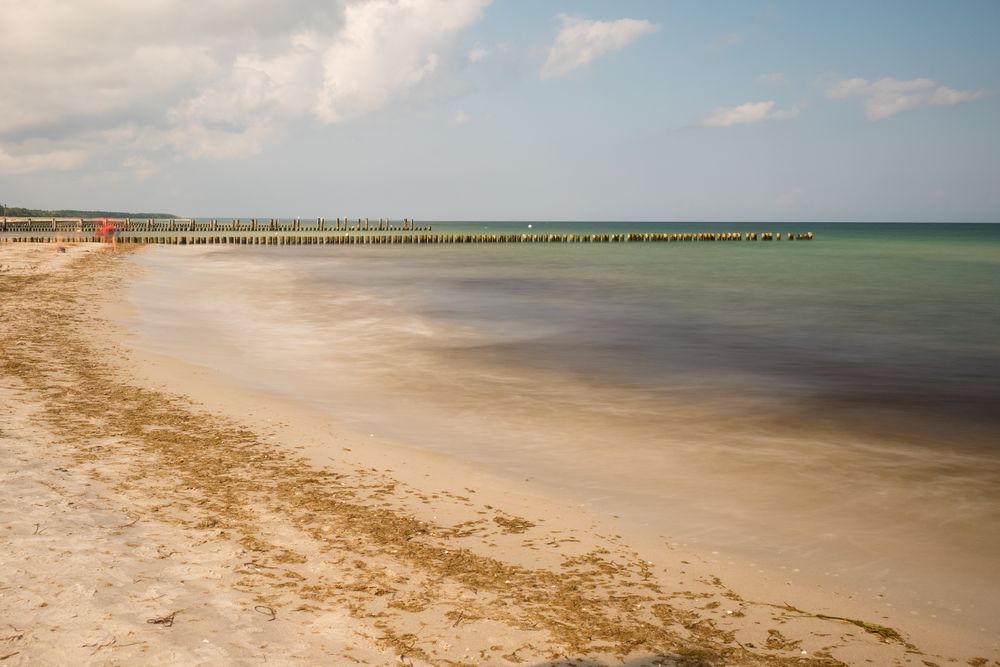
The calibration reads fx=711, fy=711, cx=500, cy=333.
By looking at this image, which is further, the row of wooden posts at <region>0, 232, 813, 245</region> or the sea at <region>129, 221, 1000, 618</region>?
the row of wooden posts at <region>0, 232, 813, 245</region>

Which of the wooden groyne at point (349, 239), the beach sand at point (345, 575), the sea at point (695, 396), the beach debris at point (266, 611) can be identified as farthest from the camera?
the wooden groyne at point (349, 239)

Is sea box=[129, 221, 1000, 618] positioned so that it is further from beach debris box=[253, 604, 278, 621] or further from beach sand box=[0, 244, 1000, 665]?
beach debris box=[253, 604, 278, 621]

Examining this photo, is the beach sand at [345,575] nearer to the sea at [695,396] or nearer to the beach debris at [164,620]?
the beach debris at [164,620]

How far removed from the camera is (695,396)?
14.3 metres

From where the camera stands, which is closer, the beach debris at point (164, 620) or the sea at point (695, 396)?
the beach debris at point (164, 620)

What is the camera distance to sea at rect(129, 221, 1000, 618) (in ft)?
25.5

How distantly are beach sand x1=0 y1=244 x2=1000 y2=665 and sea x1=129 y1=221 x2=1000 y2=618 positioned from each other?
93 cm

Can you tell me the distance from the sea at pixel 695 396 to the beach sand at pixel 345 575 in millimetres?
926

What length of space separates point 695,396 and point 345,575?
997 cm

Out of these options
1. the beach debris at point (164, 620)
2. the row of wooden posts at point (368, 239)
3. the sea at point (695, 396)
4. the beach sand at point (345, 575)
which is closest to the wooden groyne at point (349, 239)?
the row of wooden posts at point (368, 239)

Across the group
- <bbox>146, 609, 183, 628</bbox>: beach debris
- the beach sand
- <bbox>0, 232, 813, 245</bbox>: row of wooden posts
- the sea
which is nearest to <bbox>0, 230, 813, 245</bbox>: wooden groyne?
<bbox>0, 232, 813, 245</bbox>: row of wooden posts

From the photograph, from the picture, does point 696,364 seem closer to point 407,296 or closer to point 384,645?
point 384,645

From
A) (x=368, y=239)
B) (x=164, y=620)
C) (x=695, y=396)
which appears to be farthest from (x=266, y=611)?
(x=368, y=239)

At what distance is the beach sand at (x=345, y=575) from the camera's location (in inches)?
189
